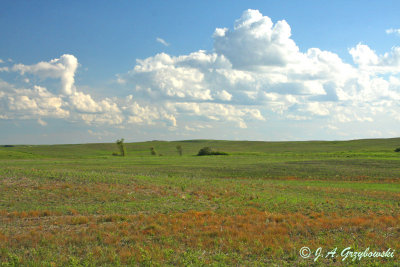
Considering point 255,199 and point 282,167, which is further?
point 282,167

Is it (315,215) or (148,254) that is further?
(315,215)

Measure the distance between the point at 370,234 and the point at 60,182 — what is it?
26.7 metres

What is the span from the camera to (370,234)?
47.6ft

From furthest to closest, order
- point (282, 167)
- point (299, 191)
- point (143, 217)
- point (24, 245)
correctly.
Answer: point (282, 167) < point (299, 191) < point (143, 217) < point (24, 245)

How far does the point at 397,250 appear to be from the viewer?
1223 centimetres

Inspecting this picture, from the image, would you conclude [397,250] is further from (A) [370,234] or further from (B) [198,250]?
(B) [198,250]

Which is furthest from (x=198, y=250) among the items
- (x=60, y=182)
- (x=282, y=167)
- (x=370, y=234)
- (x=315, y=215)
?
(x=282, y=167)

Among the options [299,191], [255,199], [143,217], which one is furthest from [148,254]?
[299,191]

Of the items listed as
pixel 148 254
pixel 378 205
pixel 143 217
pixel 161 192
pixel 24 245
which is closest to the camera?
pixel 148 254

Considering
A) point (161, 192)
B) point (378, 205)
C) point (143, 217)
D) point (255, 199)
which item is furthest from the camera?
point (161, 192)

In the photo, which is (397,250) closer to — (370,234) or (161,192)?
(370,234)

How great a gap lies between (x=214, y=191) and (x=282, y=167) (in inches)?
1178

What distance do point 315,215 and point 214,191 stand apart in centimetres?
1272

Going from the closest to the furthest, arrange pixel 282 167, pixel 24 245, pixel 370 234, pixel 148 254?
pixel 148 254
pixel 24 245
pixel 370 234
pixel 282 167
